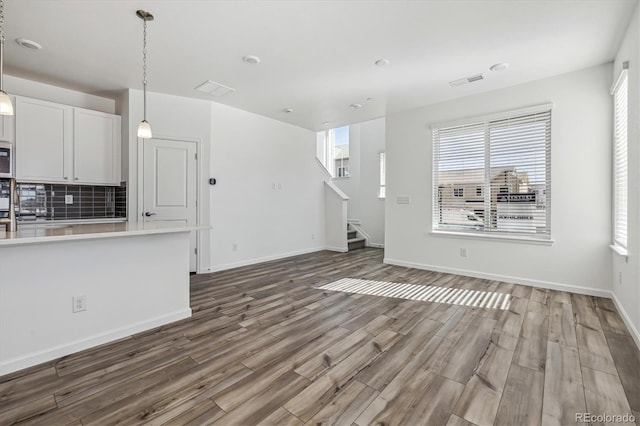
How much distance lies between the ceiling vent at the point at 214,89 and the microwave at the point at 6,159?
2.38m

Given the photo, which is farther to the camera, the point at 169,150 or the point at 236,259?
the point at 236,259

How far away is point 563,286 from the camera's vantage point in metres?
3.89

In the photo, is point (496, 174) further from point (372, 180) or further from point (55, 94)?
point (55, 94)

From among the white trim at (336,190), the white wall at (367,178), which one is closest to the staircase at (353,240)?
the white wall at (367,178)

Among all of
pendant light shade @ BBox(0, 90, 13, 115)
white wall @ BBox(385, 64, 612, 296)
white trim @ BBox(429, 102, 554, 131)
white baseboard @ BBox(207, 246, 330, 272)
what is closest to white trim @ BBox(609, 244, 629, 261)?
white wall @ BBox(385, 64, 612, 296)

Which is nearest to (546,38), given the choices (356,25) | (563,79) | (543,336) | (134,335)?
(563,79)

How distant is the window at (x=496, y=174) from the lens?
4059 mm

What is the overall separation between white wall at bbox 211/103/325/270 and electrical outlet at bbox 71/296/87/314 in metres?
2.61

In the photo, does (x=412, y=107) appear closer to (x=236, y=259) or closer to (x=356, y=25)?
(x=356, y=25)

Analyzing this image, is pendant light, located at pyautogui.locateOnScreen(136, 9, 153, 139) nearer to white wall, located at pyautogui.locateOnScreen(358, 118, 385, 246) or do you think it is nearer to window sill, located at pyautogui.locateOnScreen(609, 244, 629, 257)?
window sill, located at pyautogui.locateOnScreen(609, 244, 629, 257)

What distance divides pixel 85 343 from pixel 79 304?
33 cm

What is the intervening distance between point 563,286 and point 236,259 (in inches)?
197

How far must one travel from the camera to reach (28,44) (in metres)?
3.13

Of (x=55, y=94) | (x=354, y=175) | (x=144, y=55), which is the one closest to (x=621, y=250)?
(x=144, y=55)
